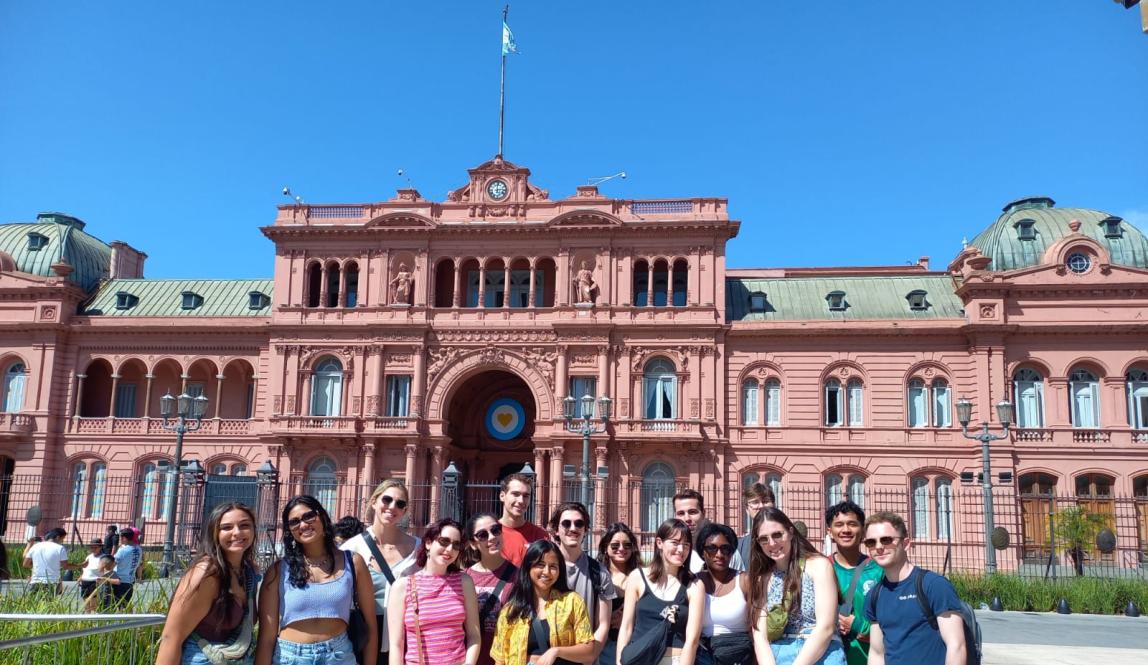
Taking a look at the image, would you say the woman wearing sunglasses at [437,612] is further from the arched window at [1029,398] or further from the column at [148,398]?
the column at [148,398]

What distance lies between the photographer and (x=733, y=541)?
7.56 meters

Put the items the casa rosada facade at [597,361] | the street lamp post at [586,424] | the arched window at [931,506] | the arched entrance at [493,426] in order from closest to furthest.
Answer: the street lamp post at [586,424] < the arched window at [931,506] < the casa rosada facade at [597,361] < the arched entrance at [493,426]

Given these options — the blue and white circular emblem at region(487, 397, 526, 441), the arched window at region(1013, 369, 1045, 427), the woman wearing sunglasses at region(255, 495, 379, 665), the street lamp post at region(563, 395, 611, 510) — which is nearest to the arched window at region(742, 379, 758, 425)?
the street lamp post at region(563, 395, 611, 510)

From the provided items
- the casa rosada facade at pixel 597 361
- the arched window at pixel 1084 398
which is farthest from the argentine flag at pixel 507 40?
the arched window at pixel 1084 398

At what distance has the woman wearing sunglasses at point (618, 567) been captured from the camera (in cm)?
823

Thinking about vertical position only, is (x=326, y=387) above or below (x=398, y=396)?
above

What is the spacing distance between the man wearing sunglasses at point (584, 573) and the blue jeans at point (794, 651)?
4.86ft

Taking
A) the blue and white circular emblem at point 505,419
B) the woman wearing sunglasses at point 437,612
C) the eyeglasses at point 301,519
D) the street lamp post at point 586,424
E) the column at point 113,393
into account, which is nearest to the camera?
the eyeglasses at point 301,519

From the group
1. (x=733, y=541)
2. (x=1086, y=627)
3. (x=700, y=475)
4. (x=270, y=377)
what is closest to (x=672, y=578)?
(x=733, y=541)

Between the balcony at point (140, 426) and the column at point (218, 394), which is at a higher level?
the column at point (218, 394)

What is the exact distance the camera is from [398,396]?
38.5 meters

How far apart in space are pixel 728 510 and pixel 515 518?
91.4 feet

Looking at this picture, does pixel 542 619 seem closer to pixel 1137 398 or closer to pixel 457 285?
pixel 457 285

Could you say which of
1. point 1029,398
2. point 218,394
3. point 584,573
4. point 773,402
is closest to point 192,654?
point 584,573
